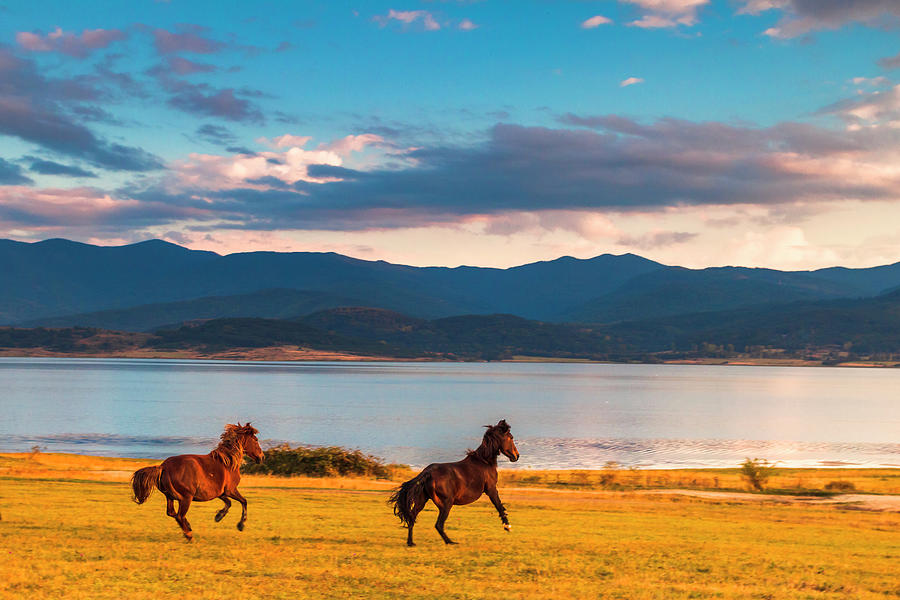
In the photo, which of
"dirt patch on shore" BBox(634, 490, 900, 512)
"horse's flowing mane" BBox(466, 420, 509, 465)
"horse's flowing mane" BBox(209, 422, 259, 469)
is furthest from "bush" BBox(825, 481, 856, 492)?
"horse's flowing mane" BBox(209, 422, 259, 469)

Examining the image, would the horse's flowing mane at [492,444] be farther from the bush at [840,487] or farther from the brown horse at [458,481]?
the bush at [840,487]

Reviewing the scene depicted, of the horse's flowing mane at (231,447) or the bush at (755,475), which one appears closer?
the horse's flowing mane at (231,447)

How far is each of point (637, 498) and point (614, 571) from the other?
2526 cm

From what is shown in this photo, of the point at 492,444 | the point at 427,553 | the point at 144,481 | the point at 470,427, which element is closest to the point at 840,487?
the point at 427,553

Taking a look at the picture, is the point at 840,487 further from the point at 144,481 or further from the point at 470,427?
the point at 470,427

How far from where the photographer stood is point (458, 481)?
16938mm

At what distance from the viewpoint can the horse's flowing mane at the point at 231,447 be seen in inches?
685

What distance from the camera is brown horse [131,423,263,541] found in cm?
1689

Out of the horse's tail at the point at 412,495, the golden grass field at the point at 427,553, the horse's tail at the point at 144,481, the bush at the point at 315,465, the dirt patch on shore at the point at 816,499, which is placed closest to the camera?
the golden grass field at the point at 427,553

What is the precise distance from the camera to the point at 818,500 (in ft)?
143

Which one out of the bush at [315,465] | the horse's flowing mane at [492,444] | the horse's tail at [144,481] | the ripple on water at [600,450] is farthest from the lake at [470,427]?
the horse's tail at [144,481]

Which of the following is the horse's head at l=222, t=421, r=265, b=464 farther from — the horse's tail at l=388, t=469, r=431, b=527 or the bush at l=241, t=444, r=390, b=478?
the bush at l=241, t=444, r=390, b=478

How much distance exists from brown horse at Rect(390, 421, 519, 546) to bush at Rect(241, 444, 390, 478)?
133ft

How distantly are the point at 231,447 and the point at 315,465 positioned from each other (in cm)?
4141
